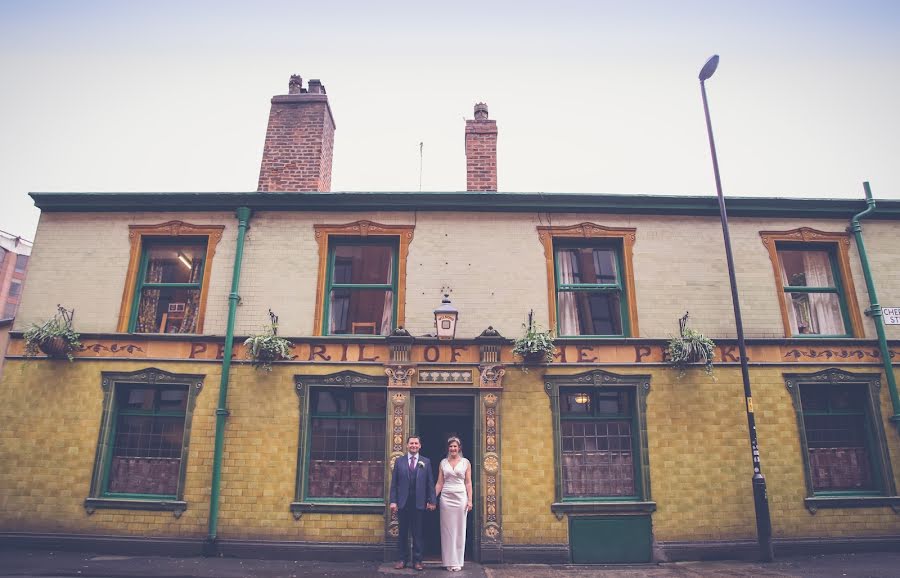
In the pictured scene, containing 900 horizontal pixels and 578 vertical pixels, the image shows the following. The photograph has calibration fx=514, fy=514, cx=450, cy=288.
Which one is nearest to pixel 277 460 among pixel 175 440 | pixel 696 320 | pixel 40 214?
pixel 175 440

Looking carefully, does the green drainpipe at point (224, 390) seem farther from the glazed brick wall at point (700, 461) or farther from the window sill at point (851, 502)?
the window sill at point (851, 502)

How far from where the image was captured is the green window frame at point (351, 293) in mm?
10531

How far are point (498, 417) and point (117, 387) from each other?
747 cm

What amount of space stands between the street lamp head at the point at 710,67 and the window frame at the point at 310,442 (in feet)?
28.8

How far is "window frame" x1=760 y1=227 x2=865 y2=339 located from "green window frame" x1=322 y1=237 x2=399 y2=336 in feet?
26.3

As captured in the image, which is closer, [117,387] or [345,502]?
[345,502]

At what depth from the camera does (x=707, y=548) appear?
930cm

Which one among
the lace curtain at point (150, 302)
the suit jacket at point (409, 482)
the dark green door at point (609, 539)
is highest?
the lace curtain at point (150, 302)

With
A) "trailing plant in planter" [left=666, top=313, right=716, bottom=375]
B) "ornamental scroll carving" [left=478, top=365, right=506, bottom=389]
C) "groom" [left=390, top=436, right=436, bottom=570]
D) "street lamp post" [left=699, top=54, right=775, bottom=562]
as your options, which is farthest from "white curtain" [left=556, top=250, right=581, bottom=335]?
"groom" [left=390, top=436, right=436, bottom=570]

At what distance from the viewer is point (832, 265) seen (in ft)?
36.8

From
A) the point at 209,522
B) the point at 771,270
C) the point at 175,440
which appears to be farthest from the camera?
the point at 771,270

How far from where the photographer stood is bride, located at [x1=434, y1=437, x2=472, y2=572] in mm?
8438

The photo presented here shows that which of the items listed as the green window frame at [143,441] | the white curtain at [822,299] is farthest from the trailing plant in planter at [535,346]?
the green window frame at [143,441]

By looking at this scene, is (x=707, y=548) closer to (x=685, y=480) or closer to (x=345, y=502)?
(x=685, y=480)
